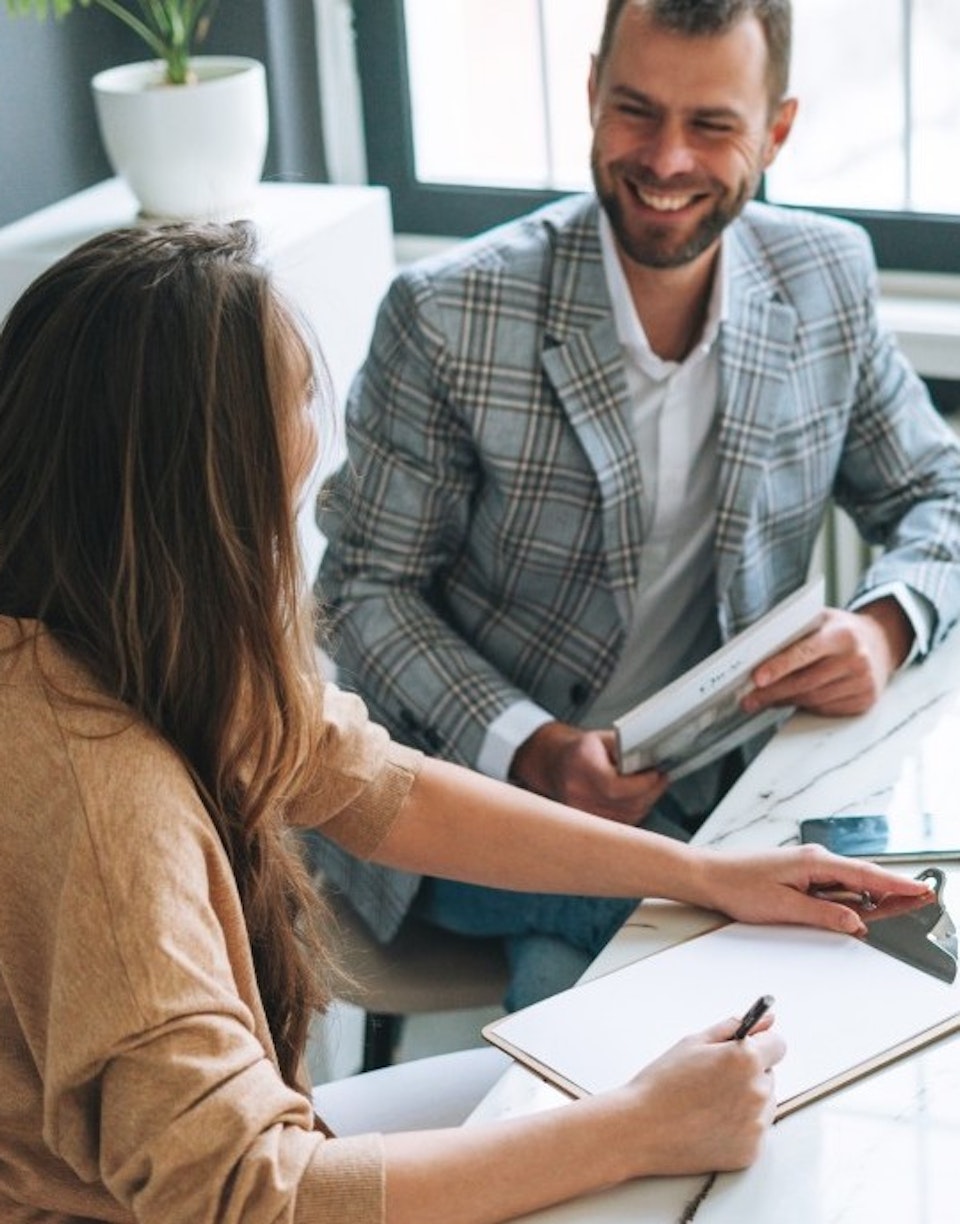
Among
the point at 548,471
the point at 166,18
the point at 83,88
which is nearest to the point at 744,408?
the point at 548,471

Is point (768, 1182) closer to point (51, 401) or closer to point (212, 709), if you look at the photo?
point (212, 709)

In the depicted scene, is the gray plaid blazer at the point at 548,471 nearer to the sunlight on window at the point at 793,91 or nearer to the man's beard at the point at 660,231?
the man's beard at the point at 660,231

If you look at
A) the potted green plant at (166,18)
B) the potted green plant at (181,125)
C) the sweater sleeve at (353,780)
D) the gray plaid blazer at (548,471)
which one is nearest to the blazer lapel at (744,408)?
the gray plaid blazer at (548,471)

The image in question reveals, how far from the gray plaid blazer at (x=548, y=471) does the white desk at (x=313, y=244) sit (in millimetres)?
527

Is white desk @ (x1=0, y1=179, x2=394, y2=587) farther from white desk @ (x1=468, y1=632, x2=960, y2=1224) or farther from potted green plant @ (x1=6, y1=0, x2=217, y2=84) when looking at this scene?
white desk @ (x1=468, y1=632, x2=960, y2=1224)

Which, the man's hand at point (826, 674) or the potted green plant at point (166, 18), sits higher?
the potted green plant at point (166, 18)

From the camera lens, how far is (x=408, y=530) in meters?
1.98

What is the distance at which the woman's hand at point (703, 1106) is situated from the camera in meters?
1.18

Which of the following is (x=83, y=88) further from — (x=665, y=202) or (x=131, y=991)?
(x=131, y=991)

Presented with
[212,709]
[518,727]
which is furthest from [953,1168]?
[518,727]

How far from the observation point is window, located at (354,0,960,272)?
2693 millimetres

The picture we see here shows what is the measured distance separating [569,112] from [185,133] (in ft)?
2.30

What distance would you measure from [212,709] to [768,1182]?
1.46 ft

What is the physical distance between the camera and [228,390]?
1162mm
